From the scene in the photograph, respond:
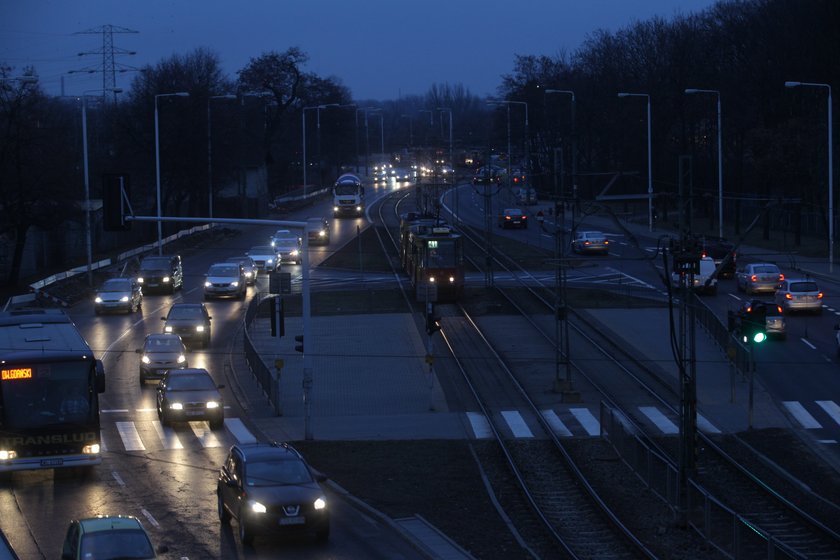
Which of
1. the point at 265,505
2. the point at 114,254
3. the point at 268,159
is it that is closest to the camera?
the point at 265,505

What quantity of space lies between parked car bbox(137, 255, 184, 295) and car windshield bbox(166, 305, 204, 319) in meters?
12.0

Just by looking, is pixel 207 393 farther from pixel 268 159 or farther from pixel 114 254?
pixel 268 159

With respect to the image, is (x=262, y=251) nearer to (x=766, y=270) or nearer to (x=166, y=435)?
(x=766, y=270)

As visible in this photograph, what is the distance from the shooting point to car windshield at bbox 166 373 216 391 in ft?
99.1

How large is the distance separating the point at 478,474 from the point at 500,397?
8.97 metres

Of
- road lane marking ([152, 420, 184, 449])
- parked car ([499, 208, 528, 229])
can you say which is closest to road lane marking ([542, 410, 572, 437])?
road lane marking ([152, 420, 184, 449])

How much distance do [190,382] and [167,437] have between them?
2108 mm

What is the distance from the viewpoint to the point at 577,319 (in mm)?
44969

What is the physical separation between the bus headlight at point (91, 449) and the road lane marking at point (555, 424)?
11.5 meters

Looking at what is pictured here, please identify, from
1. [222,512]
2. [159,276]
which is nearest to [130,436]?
[222,512]

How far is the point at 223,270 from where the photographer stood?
5284 centimetres

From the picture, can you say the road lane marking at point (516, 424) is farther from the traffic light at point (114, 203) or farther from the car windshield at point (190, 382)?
the traffic light at point (114, 203)

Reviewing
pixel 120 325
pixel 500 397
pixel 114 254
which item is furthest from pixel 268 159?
pixel 500 397

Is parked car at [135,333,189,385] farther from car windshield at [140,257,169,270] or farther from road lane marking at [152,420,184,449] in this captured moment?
car windshield at [140,257,169,270]
